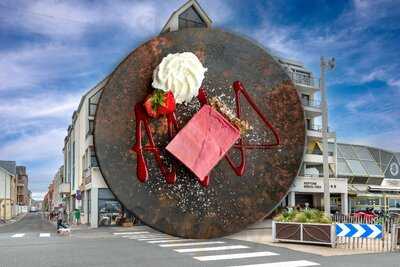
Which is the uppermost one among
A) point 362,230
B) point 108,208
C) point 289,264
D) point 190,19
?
point 190,19

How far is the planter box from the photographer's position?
15.3m

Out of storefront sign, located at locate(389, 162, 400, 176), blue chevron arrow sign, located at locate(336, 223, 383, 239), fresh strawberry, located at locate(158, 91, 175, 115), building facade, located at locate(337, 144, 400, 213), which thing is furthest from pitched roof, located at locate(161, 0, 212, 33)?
storefront sign, located at locate(389, 162, 400, 176)

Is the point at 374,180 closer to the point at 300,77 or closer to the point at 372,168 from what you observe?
the point at 372,168

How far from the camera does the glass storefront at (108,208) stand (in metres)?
1.19

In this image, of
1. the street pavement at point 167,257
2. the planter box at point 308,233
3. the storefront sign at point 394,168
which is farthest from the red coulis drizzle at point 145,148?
the storefront sign at point 394,168

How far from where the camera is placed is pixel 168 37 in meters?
1.20

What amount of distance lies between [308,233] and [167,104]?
50.3ft

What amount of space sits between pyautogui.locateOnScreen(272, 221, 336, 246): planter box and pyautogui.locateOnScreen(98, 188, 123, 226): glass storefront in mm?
14059

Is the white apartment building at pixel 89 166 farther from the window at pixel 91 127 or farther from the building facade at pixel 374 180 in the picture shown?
the building facade at pixel 374 180

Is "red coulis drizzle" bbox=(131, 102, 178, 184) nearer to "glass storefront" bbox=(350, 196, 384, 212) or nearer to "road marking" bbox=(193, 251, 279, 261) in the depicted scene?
"road marking" bbox=(193, 251, 279, 261)

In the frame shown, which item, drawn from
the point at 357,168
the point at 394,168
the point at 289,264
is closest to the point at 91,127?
the point at 289,264

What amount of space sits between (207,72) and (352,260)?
12.5 m

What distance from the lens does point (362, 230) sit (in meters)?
14.8

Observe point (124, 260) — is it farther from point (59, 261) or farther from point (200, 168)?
point (200, 168)
